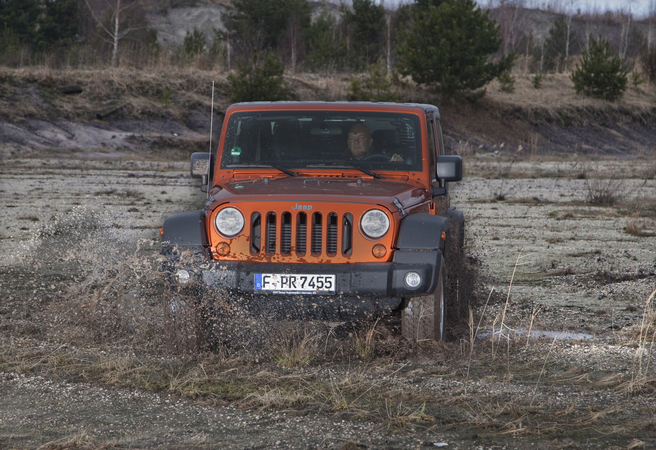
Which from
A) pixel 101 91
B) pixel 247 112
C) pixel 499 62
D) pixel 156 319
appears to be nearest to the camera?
pixel 156 319

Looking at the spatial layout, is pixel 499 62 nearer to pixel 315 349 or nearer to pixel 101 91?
pixel 101 91

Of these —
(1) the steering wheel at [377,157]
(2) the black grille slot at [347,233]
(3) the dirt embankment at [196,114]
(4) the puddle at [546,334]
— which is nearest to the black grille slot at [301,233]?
(2) the black grille slot at [347,233]

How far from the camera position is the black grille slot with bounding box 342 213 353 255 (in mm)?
5254

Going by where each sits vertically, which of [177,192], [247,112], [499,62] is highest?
[499,62]

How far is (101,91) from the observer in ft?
112

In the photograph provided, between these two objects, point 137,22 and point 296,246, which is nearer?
point 296,246

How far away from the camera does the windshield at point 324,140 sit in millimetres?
6301

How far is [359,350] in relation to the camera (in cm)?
550

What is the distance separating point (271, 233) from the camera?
5297mm

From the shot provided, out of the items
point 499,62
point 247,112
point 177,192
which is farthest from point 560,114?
point 247,112

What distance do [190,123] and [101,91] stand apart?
12.8 feet

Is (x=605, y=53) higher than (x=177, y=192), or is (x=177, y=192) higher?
(x=605, y=53)

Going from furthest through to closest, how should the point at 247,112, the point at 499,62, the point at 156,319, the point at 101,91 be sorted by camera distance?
the point at 499,62 → the point at 101,91 → the point at 247,112 → the point at 156,319

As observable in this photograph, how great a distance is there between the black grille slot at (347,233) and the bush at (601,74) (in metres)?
40.9
